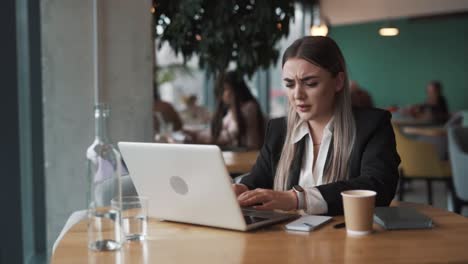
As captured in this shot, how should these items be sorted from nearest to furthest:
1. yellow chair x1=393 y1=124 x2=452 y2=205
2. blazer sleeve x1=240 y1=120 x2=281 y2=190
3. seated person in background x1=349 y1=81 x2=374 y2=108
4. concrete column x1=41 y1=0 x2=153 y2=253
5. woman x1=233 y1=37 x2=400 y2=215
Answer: woman x1=233 y1=37 x2=400 y2=215
blazer sleeve x1=240 y1=120 x2=281 y2=190
concrete column x1=41 y1=0 x2=153 y2=253
seated person in background x1=349 y1=81 x2=374 y2=108
yellow chair x1=393 y1=124 x2=452 y2=205

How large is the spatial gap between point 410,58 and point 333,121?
37.8ft

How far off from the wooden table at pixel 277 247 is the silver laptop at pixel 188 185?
42 mm

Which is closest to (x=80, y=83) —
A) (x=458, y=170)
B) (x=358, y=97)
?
(x=358, y=97)

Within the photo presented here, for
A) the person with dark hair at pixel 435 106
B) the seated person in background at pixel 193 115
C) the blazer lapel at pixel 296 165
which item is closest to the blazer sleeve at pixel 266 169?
the blazer lapel at pixel 296 165

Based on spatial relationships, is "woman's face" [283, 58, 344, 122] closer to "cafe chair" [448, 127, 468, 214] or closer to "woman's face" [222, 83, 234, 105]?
"woman's face" [222, 83, 234, 105]

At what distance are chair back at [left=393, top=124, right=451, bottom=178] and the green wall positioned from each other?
726 centimetres

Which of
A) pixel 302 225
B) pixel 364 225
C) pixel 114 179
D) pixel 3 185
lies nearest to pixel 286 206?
pixel 302 225

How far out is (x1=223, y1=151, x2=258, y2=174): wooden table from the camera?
11.7 feet

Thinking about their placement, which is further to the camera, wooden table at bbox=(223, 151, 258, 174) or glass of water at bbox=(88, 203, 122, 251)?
wooden table at bbox=(223, 151, 258, 174)

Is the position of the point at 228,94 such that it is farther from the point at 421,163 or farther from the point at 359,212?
the point at 359,212

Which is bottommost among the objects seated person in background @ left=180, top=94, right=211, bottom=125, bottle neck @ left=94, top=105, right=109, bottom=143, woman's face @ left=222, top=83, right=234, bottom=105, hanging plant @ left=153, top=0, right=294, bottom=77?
seated person in background @ left=180, top=94, right=211, bottom=125

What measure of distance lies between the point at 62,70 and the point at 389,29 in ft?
28.9

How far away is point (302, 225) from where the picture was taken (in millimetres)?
1827

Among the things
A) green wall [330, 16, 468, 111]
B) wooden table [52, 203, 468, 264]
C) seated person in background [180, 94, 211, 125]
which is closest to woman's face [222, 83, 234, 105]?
seated person in background [180, 94, 211, 125]
